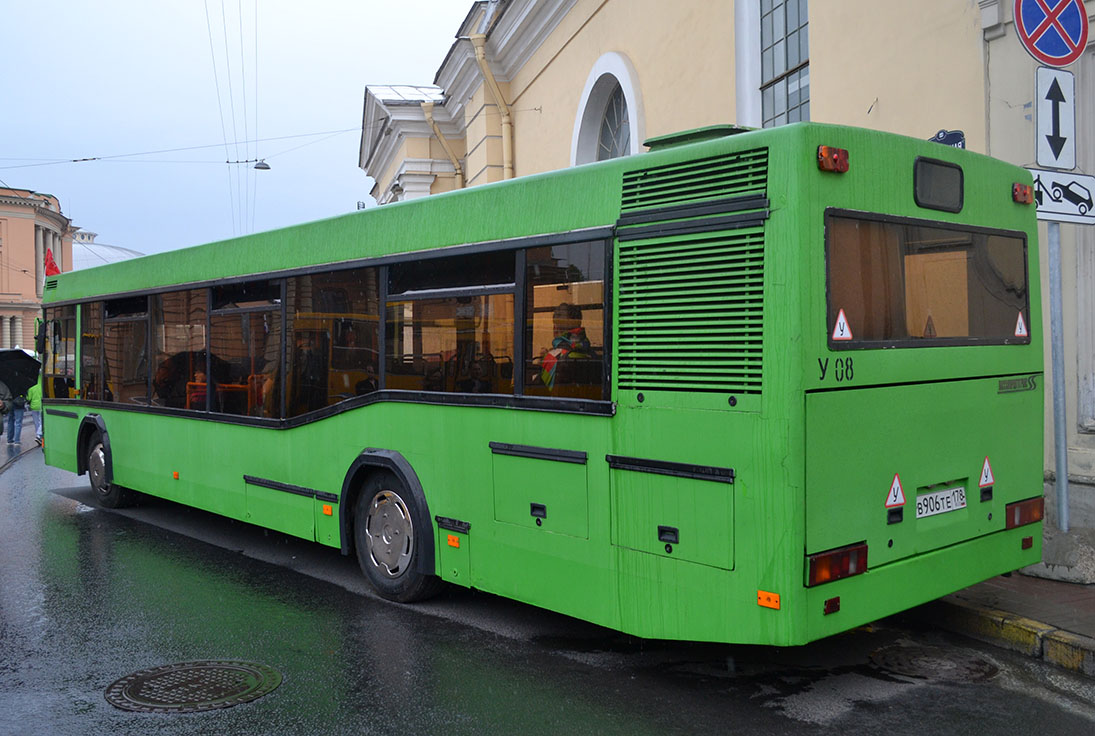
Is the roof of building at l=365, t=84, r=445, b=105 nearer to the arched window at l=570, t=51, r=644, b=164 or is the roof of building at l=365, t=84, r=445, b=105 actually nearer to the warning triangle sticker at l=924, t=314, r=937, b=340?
the arched window at l=570, t=51, r=644, b=164

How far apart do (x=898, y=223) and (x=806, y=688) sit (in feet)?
7.64


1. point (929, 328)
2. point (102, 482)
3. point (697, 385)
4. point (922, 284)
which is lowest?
point (102, 482)

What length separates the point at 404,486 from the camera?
663 cm

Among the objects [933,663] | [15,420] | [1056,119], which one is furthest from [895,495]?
[15,420]

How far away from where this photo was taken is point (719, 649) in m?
5.61

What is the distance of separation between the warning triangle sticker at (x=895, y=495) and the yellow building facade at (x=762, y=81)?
2.64 m

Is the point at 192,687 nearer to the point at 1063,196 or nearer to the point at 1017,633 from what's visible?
the point at 1017,633

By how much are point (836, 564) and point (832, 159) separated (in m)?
1.81

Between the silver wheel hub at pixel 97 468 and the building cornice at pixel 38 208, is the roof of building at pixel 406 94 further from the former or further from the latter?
the building cornice at pixel 38 208

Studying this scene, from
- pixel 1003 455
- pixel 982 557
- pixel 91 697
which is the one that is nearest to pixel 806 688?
pixel 982 557

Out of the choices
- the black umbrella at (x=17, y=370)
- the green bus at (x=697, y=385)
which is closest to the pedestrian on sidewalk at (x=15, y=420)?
the black umbrella at (x=17, y=370)

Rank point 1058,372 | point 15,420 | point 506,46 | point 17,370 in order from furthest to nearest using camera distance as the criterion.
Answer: point 17,370 → point 506,46 → point 15,420 → point 1058,372

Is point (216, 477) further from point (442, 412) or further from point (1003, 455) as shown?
point (1003, 455)

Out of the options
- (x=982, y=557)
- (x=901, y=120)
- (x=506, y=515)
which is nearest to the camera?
(x=982, y=557)
